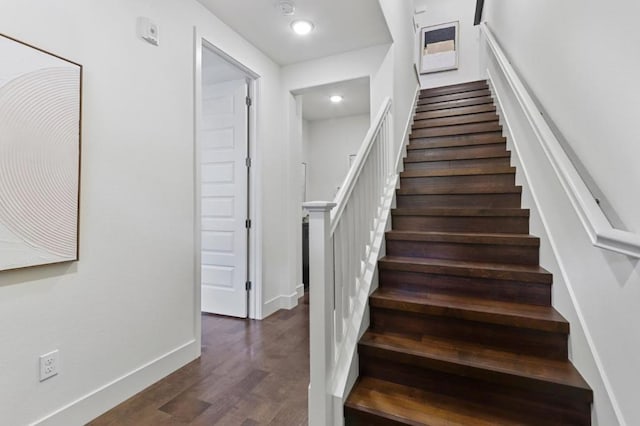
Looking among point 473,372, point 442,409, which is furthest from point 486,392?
point 442,409

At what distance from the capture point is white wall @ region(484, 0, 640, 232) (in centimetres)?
108

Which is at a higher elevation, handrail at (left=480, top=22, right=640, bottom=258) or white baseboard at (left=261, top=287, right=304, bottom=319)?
handrail at (left=480, top=22, right=640, bottom=258)

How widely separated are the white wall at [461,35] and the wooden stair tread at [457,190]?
15.2 ft

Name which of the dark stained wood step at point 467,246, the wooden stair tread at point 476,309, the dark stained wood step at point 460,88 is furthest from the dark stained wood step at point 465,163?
the dark stained wood step at point 460,88

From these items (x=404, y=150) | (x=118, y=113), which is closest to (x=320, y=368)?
(x=118, y=113)

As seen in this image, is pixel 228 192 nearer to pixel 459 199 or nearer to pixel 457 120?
pixel 459 199

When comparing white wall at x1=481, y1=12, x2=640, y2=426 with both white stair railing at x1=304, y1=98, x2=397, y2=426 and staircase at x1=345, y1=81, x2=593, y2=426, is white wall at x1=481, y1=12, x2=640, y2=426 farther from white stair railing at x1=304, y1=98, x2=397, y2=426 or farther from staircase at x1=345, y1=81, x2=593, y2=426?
white stair railing at x1=304, y1=98, x2=397, y2=426

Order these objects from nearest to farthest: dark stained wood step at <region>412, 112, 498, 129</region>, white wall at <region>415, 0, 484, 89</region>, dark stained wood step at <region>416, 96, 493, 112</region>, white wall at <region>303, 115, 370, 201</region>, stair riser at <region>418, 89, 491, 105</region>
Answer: dark stained wood step at <region>412, 112, 498, 129</region> < dark stained wood step at <region>416, 96, 493, 112</region> < stair riser at <region>418, 89, 491, 105</region> < white wall at <region>303, 115, 370, 201</region> < white wall at <region>415, 0, 484, 89</region>

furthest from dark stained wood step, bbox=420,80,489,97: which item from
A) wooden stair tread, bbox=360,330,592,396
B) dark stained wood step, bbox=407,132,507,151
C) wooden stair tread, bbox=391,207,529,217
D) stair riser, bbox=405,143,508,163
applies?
wooden stair tread, bbox=360,330,592,396

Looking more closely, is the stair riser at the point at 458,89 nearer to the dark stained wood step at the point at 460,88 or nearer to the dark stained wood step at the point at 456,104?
the dark stained wood step at the point at 460,88

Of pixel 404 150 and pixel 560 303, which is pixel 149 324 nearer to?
pixel 560 303

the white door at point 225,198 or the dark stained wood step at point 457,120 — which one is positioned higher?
the dark stained wood step at point 457,120

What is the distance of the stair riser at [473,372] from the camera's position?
1305 millimetres

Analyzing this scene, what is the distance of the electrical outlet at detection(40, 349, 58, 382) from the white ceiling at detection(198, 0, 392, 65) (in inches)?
98.6
